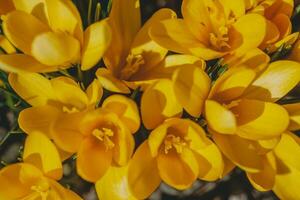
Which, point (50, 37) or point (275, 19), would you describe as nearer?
point (50, 37)

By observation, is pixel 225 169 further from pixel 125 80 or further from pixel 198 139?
pixel 125 80

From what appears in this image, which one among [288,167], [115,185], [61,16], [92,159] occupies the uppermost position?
[61,16]

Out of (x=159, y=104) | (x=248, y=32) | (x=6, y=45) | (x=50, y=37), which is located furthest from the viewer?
(x=6, y=45)

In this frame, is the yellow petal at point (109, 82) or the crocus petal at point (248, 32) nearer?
the yellow petal at point (109, 82)

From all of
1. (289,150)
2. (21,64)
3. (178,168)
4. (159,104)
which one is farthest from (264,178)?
(21,64)

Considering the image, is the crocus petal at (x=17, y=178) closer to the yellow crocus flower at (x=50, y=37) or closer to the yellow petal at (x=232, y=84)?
the yellow crocus flower at (x=50, y=37)

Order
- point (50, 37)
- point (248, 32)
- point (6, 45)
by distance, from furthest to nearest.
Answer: point (6, 45) → point (248, 32) → point (50, 37)

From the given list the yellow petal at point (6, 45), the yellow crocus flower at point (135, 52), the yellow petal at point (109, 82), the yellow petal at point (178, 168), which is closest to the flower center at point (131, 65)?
the yellow crocus flower at point (135, 52)

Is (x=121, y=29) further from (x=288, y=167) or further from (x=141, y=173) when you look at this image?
(x=288, y=167)
